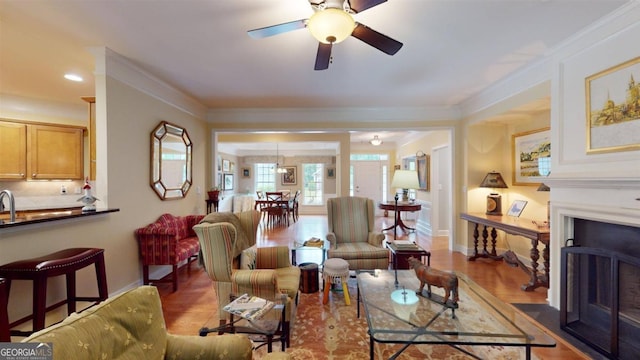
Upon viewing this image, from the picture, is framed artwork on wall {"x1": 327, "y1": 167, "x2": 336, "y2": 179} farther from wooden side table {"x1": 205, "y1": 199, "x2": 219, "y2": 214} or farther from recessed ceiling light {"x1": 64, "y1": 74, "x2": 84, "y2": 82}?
recessed ceiling light {"x1": 64, "y1": 74, "x2": 84, "y2": 82}

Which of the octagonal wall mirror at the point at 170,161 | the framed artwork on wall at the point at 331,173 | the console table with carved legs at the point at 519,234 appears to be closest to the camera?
the console table with carved legs at the point at 519,234

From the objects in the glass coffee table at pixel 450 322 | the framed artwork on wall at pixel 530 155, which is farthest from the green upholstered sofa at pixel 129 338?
the framed artwork on wall at pixel 530 155

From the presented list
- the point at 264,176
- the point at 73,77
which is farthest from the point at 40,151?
the point at 264,176

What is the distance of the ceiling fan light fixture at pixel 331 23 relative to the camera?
156 cm

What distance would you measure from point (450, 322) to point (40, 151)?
18.4 ft

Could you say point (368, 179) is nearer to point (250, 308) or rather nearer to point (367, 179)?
point (367, 179)

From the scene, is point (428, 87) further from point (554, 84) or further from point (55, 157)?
point (55, 157)

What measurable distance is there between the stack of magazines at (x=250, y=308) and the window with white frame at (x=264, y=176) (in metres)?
8.16

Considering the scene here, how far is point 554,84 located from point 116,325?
3784 millimetres

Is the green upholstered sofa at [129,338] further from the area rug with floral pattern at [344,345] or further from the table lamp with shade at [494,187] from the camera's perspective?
the table lamp with shade at [494,187]

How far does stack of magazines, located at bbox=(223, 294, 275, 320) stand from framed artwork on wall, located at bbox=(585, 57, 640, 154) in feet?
9.56

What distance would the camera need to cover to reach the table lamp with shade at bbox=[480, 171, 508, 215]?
387 cm

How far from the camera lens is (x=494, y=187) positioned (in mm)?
3883

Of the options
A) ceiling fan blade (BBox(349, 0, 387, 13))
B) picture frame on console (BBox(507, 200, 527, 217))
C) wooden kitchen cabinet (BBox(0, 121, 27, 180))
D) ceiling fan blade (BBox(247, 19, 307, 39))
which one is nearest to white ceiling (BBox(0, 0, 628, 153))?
ceiling fan blade (BBox(247, 19, 307, 39))
